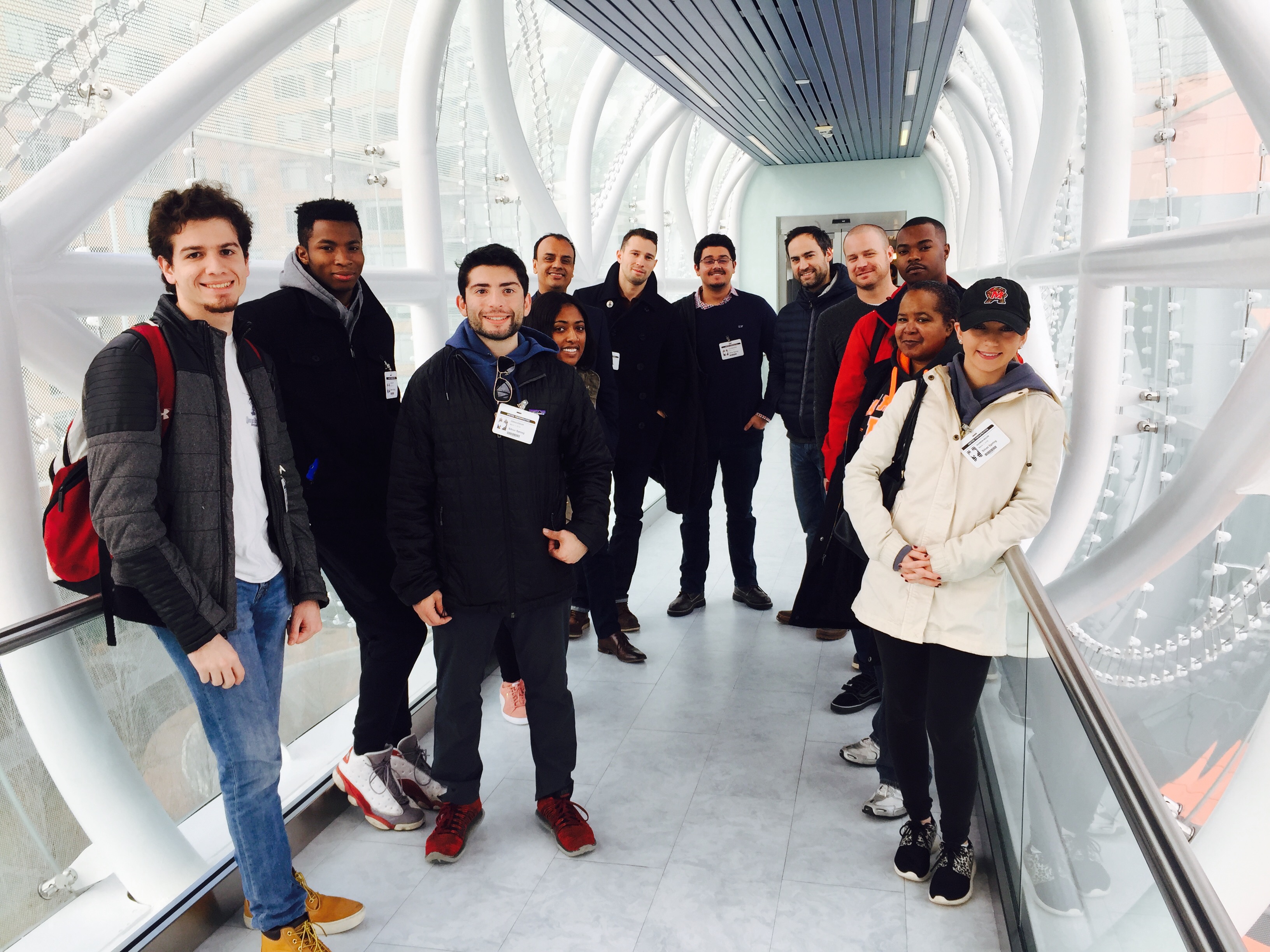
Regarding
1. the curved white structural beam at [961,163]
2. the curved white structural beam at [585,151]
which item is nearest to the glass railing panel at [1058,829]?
the curved white structural beam at [585,151]

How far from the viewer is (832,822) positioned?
3.18 meters

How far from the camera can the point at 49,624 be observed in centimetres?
214

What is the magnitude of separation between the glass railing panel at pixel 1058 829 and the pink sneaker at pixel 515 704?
1.84 meters

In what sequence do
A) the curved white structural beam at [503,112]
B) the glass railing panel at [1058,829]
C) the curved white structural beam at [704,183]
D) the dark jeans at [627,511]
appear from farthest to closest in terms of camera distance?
the curved white structural beam at [704,183], the curved white structural beam at [503,112], the dark jeans at [627,511], the glass railing panel at [1058,829]

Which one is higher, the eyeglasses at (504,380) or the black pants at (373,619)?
the eyeglasses at (504,380)

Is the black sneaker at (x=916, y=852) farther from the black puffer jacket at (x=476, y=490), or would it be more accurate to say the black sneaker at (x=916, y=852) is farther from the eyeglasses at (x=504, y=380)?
the eyeglasses at (x=504, y=380)

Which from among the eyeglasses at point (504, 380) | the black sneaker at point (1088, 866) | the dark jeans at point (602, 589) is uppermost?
the eyeglasses at point (504, 380)

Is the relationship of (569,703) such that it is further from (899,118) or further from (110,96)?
(899,118)

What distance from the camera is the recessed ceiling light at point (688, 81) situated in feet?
21.6

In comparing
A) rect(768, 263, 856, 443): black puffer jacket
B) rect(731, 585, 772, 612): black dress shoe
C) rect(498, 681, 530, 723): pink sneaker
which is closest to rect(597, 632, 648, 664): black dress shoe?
rect(498, 681, 530, 723): pink sneaker

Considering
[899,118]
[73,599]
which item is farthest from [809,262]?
[899,118]

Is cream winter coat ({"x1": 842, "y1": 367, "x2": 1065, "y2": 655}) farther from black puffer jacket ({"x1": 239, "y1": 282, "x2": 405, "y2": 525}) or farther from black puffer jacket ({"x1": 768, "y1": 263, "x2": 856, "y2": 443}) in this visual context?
black puffer jacket ({"x1": 768, "y1": 263, "x2": 856, "y2": 443})

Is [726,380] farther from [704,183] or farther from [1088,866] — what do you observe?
[704,183]

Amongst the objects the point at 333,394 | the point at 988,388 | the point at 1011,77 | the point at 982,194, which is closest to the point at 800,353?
the point at 988,388
